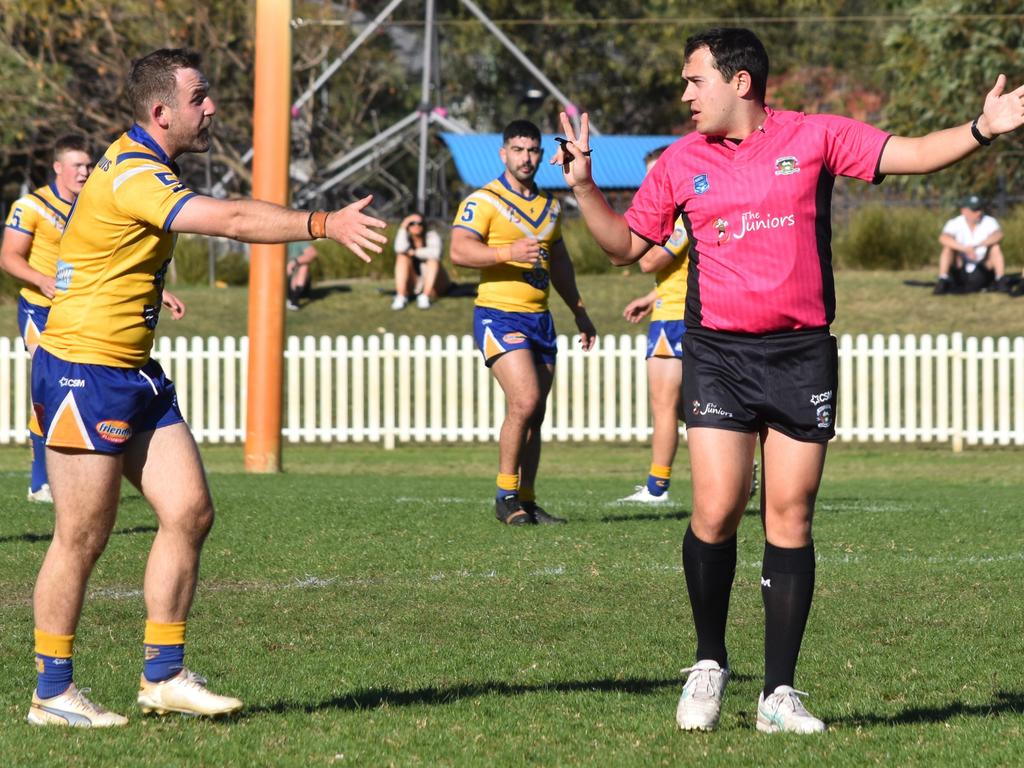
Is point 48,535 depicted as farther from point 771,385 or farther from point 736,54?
point 736,54

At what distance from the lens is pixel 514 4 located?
4575 centimetres

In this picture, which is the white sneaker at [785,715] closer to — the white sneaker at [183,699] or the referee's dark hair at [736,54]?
the white sneaker at [183,699]

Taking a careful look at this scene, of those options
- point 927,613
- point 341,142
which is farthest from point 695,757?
point 341,142

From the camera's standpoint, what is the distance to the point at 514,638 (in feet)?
22.0

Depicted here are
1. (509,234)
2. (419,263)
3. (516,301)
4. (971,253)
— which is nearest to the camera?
(516,301)

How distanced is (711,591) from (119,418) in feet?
6.36

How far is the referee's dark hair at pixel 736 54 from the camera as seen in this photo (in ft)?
17.1

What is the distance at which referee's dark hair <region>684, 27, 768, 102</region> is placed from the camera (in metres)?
5.22

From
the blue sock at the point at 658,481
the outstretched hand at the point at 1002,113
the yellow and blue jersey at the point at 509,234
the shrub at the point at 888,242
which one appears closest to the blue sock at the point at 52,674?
the outstretched hand at the point at 1002,113

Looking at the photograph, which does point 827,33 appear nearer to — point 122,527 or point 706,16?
point 706,16

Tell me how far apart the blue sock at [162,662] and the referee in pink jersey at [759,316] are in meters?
1.59

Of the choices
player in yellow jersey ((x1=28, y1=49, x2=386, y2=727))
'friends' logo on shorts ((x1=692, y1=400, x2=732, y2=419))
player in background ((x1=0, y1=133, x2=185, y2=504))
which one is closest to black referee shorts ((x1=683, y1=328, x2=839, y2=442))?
'friends' logo on shorts ((x1=692, y1=400, x2=732, y2=419))

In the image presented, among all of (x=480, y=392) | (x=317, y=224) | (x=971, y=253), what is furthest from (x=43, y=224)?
(x=971, y=253)

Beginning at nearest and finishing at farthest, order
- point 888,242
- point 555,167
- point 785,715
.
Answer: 1. point 785,715
2. point 888,242
3. point 555,167
